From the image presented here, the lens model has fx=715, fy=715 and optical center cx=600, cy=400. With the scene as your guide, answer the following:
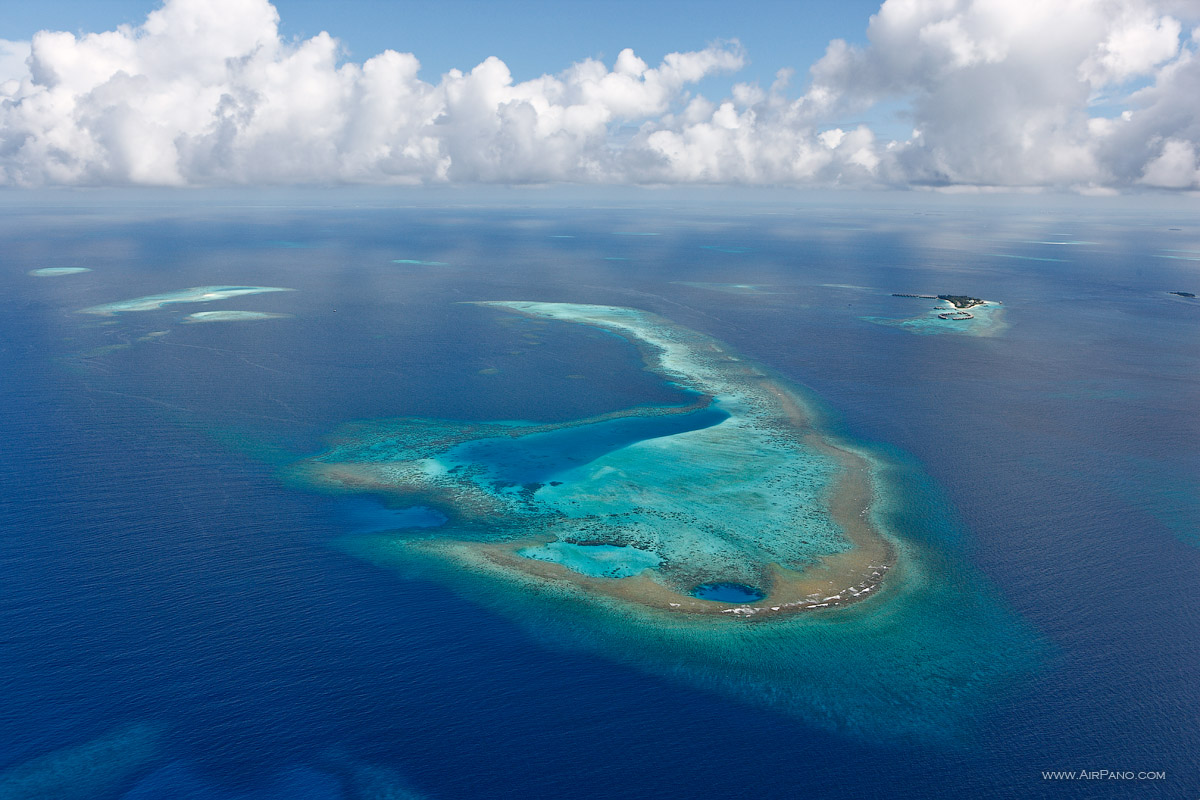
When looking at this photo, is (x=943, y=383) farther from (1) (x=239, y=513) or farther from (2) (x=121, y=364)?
(2) (x=121, y=364)

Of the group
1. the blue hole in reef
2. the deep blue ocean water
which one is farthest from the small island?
the blue hole in reef

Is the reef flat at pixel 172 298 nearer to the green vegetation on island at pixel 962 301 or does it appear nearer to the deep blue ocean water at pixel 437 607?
the deep blue ocean water at pixel 437 607

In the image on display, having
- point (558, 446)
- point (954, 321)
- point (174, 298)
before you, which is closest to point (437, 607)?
point (558, 446)

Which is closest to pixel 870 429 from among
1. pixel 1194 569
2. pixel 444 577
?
pixel 1194 569

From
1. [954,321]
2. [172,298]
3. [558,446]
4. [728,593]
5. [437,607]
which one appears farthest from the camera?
[172,298]

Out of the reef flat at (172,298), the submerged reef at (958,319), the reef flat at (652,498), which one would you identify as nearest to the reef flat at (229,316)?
the reef flat at (172,298)

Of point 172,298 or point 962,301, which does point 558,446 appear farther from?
point 962,301
